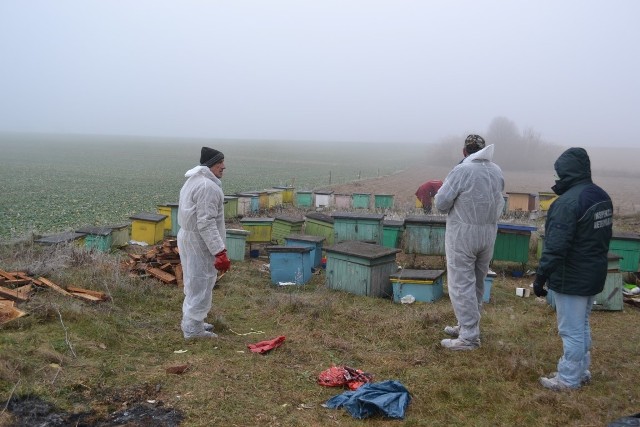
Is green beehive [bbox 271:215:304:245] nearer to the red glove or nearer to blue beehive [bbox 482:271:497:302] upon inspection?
blue beehive [bbox 482:271:497:302]

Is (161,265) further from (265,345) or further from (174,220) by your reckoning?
(265,345)

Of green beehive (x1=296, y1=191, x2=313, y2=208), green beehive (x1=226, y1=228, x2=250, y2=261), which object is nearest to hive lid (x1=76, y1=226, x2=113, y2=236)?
green beehive (x1=226, y1=228, x2=250, y2=261)

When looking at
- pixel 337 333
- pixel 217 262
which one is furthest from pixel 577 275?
pixel 217 262

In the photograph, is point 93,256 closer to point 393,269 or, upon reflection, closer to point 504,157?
point 393,269

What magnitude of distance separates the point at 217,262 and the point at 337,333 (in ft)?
6.14

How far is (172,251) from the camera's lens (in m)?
9.67

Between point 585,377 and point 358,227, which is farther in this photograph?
point 358,227

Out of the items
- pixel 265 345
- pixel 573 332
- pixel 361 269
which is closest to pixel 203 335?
pixel 265 345

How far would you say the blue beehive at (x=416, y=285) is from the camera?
335 inches

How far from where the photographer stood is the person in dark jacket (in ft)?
15.6

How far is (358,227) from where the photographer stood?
11.3 meters

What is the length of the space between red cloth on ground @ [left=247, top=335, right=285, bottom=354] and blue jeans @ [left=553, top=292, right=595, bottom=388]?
3.02m

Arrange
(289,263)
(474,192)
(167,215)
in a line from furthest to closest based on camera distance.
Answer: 1. (167,215)
2. (289,263)
3. (474,192)

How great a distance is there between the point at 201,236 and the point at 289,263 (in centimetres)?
379
